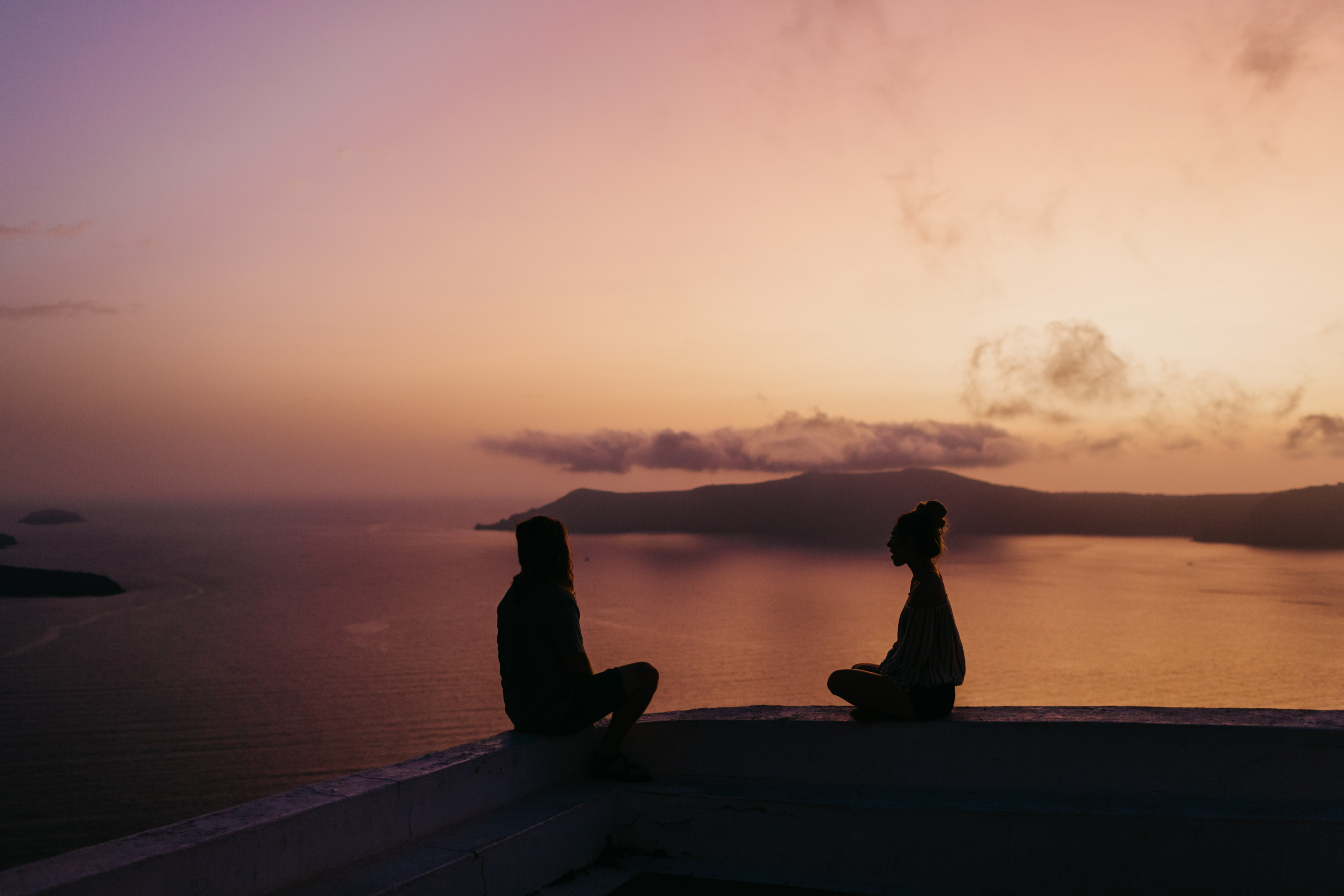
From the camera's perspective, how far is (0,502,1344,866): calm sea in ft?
117

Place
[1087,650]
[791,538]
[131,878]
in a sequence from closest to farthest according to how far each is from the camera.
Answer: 1. [131,878]
2. [1087,650]
3. [791,538]

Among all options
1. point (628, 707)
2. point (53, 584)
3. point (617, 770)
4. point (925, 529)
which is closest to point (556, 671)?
point (628, 707)

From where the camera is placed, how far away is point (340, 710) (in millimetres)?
41906

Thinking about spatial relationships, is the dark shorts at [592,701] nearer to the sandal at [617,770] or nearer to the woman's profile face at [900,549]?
the sandal at [617,770]

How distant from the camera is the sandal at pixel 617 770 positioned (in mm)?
3543

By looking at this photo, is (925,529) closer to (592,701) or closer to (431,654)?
(592,701)

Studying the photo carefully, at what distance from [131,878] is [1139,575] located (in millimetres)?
118559

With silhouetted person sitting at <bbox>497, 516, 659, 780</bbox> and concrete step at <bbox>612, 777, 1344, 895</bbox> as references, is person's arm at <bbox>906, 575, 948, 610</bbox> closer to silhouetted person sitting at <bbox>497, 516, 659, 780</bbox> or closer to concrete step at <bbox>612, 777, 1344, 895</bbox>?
concrete step at <bbox>612, 777, 1344, 895</bbox>

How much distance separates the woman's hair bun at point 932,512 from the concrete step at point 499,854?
183cm

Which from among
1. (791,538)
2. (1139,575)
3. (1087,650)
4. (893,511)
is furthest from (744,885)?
(893,511)

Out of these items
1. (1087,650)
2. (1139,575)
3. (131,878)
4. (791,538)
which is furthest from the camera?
(791,538)

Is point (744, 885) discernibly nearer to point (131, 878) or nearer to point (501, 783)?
point (501, 783)

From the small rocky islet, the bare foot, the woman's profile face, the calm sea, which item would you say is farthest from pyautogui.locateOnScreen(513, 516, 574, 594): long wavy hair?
the small rocky islet

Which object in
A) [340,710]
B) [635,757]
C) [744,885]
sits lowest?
[340,710]
